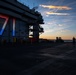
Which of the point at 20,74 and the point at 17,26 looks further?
the point at 17,26

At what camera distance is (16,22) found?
218 feet

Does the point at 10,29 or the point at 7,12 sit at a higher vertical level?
the point at 7,12

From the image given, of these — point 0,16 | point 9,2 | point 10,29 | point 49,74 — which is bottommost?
point 49,74

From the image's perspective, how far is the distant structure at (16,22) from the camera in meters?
56.4

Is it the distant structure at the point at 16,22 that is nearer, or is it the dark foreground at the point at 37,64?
the dark foreground at the point at 37,64

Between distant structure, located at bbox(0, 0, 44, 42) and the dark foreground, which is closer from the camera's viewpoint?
the dark foreground

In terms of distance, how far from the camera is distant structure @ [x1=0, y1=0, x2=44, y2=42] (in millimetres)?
56397

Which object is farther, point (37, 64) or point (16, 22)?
point (16, 22)

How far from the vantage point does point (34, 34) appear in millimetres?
82688

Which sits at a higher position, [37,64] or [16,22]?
[16,22]

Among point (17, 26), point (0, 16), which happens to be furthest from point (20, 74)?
point (17, 26)

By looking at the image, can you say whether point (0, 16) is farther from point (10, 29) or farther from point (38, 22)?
point (38, 22)

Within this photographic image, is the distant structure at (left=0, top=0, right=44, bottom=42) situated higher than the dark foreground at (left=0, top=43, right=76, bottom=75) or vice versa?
the distant structure at (left=0, top=0, right=44, bottom=42)

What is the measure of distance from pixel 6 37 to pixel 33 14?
25.1 m
